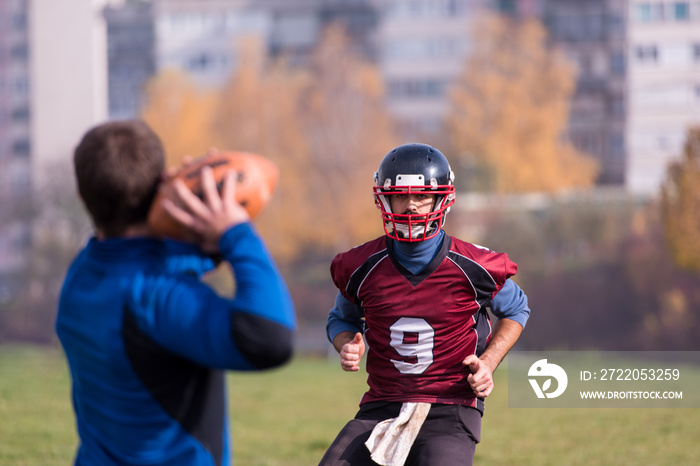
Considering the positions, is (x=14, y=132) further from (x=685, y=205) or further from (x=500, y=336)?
(x=500, y=336)

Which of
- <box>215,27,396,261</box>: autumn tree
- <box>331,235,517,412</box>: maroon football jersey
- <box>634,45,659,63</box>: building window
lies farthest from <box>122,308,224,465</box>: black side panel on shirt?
<box>634,45,659,63</box>: building window

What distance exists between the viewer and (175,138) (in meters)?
42.5

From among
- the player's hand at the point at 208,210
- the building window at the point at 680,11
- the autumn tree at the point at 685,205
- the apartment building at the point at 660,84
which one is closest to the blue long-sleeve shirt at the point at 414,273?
the player's hand at the point at 208,210

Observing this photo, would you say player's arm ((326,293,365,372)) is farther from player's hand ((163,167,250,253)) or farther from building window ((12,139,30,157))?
building window ((12,139,30,157))

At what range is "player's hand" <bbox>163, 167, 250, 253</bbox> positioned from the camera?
265cm

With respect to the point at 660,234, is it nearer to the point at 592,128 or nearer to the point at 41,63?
the point at 592,128

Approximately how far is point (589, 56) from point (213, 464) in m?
48.8

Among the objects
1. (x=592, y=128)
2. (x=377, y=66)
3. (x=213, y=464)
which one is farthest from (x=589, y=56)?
(x=213, y=464)

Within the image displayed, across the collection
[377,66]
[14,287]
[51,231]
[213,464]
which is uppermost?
[377,66]

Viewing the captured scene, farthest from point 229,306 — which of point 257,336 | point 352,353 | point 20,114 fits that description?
point 20,114

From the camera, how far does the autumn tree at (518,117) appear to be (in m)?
42.6

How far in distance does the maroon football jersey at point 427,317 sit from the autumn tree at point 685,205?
1094 inches

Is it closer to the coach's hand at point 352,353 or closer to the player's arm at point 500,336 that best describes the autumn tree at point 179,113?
the player's arm at point 500,336

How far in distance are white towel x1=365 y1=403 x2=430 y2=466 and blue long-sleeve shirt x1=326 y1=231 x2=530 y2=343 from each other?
0.69 metres
